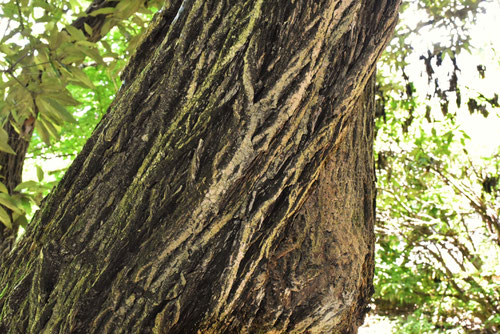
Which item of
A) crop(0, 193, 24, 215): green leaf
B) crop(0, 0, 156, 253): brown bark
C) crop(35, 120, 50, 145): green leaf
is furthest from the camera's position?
crop(0, 0, 156, 253): brown bark

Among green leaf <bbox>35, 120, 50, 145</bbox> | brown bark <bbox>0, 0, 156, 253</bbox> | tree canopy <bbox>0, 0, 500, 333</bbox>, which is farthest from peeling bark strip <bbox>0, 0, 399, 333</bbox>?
tree canopy <bbox>0, 0, 500, 333</bbox>

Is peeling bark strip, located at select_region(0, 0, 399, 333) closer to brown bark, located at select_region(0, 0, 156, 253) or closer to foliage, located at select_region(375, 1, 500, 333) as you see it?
brown bark, located at select_region(0, 0, 156, 253)

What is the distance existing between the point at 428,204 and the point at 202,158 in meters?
6.00

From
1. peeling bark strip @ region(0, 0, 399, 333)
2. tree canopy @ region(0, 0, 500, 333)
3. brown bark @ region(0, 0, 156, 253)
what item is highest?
tree canopy @ region(0, 0, 500, 333)

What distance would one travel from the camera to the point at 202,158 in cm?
117

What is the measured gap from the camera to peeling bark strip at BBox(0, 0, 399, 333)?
3.81 feet

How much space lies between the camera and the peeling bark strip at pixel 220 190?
3.81 ft

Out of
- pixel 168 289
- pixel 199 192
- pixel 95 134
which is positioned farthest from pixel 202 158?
pixel 95 134

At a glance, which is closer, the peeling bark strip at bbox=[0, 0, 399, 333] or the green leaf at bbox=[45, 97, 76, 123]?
the peeling bark strip at bbox=[0, 0, 399, 333]

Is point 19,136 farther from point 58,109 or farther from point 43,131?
point 58,109

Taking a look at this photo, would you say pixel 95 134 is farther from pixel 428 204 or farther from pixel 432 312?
pixel 432 312

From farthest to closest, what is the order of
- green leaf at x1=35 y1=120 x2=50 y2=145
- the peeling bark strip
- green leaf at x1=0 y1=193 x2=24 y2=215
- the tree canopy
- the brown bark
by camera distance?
the tree canopy, the brown bark, green leaf at x1=35 y1=120 x2=50 y2=145, green leaf at x1=0 y1=193 x2=24 y2=215, the peeling bark strip

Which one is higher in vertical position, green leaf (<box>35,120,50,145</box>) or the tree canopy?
the tree canopy

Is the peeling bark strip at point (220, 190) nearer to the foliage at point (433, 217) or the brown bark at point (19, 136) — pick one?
the brown bark at point (19, 136)
